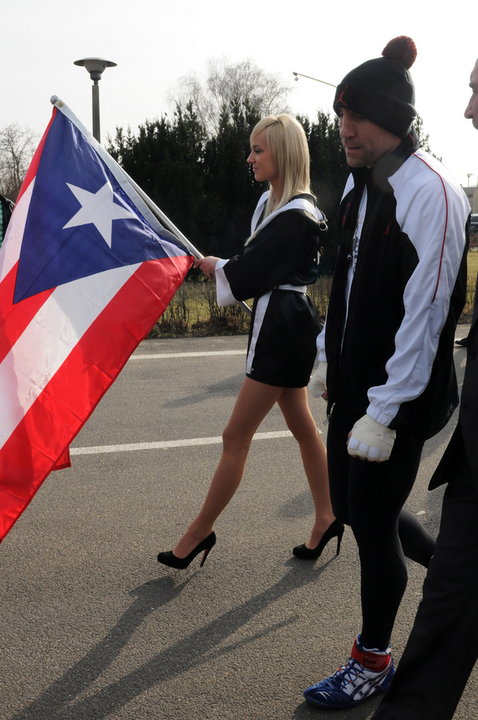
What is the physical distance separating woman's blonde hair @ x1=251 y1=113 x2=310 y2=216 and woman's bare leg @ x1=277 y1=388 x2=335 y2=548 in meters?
0.82

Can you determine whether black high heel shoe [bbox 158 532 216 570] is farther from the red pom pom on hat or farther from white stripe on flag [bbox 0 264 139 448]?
the red pom pom on hat

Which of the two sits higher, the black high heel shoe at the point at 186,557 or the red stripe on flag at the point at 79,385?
the red stripe on flag at the point at 79,385

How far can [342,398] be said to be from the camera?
8.87 feet

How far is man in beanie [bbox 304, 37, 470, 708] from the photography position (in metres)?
2.35

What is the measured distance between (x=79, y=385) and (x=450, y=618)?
156 centimetres

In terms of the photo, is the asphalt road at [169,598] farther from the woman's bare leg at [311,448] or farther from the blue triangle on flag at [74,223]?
the blue triangle on flag at [74,223]

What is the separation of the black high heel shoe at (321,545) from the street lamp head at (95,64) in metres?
8.37

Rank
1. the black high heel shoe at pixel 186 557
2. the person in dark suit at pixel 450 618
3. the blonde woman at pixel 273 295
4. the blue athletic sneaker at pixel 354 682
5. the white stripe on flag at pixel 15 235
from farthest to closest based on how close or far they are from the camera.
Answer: the black high heel shoe at pixel 186 557 < the blonde woman at pixel 273 295 < the white stripe on flag at pixel 15 235 < the blue athletic sneaker at pixel 354 682 < the person in dark suit at pixel 450 618

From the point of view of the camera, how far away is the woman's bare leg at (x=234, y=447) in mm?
3576

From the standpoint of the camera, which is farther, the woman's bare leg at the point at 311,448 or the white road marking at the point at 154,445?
the white road marking at the point at 154,445

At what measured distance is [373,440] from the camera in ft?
7.86

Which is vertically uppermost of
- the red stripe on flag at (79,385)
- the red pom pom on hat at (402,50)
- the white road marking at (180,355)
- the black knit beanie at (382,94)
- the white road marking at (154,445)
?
the red pom pom on hat at (402,50)

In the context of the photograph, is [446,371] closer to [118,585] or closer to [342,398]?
[342,398]

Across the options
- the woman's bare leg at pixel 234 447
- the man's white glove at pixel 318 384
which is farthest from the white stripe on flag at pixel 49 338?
the man's white glove at pixel 318 384
